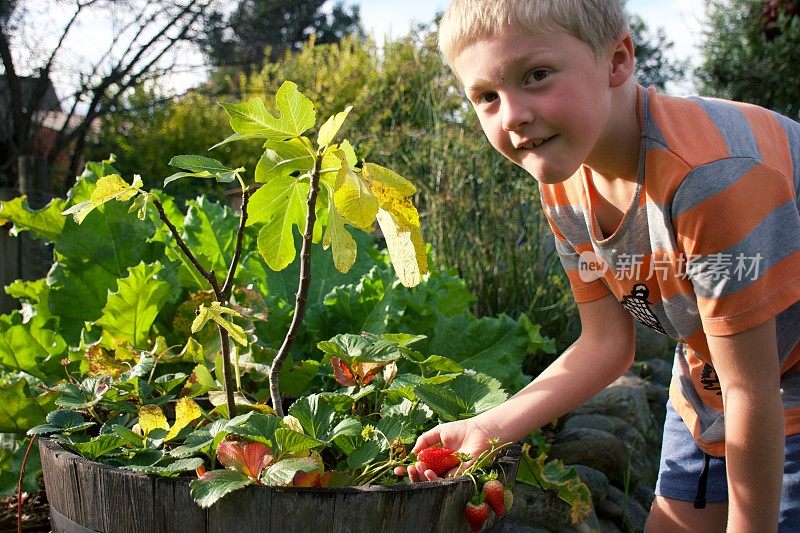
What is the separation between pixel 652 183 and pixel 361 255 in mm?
1101

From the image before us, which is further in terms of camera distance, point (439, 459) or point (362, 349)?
point (362, 349)

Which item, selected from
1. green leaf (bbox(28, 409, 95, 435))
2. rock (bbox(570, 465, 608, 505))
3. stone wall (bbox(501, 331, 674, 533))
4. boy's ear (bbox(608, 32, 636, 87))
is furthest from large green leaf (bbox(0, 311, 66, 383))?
rock (bbox(570, 465, 608, 505))

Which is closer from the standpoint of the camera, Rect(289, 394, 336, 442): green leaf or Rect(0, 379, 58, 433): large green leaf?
Rect(289, 394, 336, 442): green leaf

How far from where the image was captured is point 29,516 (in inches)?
70.1

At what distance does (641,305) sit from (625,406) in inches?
70.4

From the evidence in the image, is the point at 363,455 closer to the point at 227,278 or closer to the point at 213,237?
the point at 227,278

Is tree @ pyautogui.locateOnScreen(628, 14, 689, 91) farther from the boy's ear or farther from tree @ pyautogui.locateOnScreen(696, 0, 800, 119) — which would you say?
the boy's ear

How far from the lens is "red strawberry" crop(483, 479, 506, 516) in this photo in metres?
1.00

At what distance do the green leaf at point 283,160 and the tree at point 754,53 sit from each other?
749 centimetres

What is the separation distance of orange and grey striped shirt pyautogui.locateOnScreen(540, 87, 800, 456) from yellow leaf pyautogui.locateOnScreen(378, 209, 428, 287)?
1.27 feet

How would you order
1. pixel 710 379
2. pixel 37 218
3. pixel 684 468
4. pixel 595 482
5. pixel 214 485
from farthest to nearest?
pixel 595 482, pixel 37 218, pixel 684 468, pixel 710 379, pixel 214 485

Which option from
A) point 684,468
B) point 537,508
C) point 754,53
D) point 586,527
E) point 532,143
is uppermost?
point 754,53

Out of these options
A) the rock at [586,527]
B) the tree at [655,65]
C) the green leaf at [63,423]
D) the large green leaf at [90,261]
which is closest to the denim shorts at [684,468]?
the rock at [586,527]

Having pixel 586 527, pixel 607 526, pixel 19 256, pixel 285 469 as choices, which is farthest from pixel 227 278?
pixel 19 256
